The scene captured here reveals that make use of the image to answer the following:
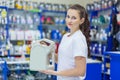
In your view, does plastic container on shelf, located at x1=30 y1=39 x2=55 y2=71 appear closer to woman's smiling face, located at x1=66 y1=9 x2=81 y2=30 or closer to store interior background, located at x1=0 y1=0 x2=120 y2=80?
woman's smiling face, located at x1=66 y1=9 x2=81 y2=30

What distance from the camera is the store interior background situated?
19.6ft

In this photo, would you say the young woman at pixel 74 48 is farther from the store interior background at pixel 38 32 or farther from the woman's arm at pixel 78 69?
the store interior background at pixel 38 32

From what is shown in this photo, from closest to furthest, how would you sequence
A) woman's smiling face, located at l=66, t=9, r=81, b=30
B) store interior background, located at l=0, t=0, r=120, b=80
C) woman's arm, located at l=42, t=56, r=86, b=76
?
woman's arm, located at l=42, t=56, r=86, b=76 < woman's smiling face, located at l=66, t=9, r=81, b=30 < store interior background, located at l=0, t=0, r=120, b=80

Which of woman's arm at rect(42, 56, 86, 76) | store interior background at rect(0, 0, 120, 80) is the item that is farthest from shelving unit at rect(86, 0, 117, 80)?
woman's arm at rect(42, 56, 86, 76)

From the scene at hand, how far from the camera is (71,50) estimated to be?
5.69ft

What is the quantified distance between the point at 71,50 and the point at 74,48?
0.04 m

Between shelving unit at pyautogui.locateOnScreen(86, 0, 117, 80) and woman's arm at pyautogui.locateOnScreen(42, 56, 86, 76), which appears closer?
woman's arm at pyautogui.locateOnScreen(42, 56, 86, 76)

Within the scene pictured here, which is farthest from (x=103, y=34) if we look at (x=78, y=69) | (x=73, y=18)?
(x=78, y=69)

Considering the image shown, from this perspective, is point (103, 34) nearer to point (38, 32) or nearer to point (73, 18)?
point (38, 32)

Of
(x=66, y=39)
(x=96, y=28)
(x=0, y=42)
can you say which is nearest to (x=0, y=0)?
(x=0, y=42)

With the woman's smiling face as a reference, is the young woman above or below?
below

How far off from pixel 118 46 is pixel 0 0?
3.73 metres

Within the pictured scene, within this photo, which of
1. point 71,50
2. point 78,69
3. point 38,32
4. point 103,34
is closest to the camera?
point 78,69

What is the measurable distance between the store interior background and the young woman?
12.8 ft
